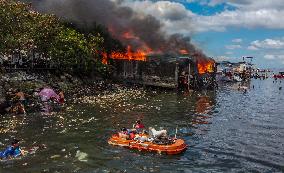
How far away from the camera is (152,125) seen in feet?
136

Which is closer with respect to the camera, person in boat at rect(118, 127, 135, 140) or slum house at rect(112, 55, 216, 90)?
person in boat at rect(118, 127, 135, 140)

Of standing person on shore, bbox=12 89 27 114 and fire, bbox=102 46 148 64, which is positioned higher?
fire, bbox=102 46 148 64

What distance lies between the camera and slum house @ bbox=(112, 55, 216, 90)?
75.1m

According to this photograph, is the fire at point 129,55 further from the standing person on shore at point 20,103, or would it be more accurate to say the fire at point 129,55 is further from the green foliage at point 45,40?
the standing person on shore at point 20,103

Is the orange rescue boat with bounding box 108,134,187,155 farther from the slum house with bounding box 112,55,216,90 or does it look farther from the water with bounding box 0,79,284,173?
the slum house with bounding box 112,55,216,90

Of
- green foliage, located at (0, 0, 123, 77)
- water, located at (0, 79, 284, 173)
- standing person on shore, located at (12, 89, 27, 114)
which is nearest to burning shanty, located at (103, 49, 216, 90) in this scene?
green foliage, located at (0, 0, 123, 77)

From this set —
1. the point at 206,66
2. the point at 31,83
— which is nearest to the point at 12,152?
the point at 31,83

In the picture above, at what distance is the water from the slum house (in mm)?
16719

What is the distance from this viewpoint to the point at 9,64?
2344 inches

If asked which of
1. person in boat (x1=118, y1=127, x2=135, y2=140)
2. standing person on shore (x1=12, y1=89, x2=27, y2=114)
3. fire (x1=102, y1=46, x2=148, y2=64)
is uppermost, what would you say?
fire (x1=102, y1=46, x2=148, y2=64)

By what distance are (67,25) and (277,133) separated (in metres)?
47.4

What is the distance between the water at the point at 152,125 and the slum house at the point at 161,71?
1672 centimetres

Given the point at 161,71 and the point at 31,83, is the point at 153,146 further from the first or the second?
the point at 161,71

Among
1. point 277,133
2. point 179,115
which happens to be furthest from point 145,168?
point 179,115
